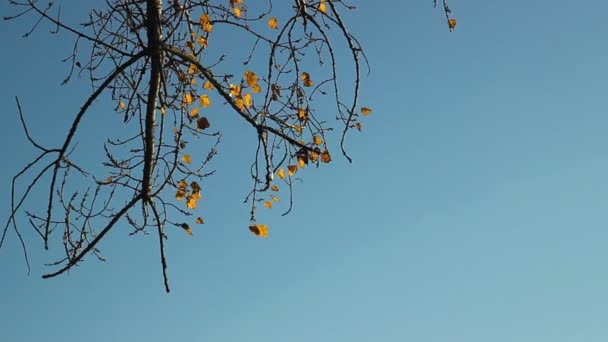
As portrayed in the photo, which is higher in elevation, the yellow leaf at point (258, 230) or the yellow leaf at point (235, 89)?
the yellow leaf at point (235, 89)

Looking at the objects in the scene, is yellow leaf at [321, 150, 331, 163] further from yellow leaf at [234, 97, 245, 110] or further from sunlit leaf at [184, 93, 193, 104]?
sunlit leaf at [184, 93, 193, 104]

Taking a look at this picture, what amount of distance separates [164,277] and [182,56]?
3.16 ft

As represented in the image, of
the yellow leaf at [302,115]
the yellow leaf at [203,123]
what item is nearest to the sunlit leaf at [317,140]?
the yellow leaf at [302,115]

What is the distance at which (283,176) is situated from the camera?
3.05 meters

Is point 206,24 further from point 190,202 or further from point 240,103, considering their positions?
point 190,202

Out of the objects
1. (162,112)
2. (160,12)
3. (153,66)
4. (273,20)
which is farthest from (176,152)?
(273,20)

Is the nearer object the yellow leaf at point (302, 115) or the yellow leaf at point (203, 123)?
the yellow leaf at point (302, 115)

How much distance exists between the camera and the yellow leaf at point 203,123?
345 centimetres

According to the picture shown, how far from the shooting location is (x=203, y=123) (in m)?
3.46

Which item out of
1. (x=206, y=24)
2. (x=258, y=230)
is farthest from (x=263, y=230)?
(x=206, y=24)

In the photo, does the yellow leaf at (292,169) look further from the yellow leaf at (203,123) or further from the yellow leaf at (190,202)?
the yellow leaf at (190,202)

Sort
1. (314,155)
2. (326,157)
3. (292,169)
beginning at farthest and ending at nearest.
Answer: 1. (292,169)
2. (326,157)
3. (314,155)

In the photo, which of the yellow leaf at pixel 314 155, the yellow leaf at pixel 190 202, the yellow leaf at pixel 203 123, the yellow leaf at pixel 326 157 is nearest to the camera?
the yellow leaf at pixel 314 155

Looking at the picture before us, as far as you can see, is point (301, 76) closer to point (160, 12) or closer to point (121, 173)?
point (160, 12)
